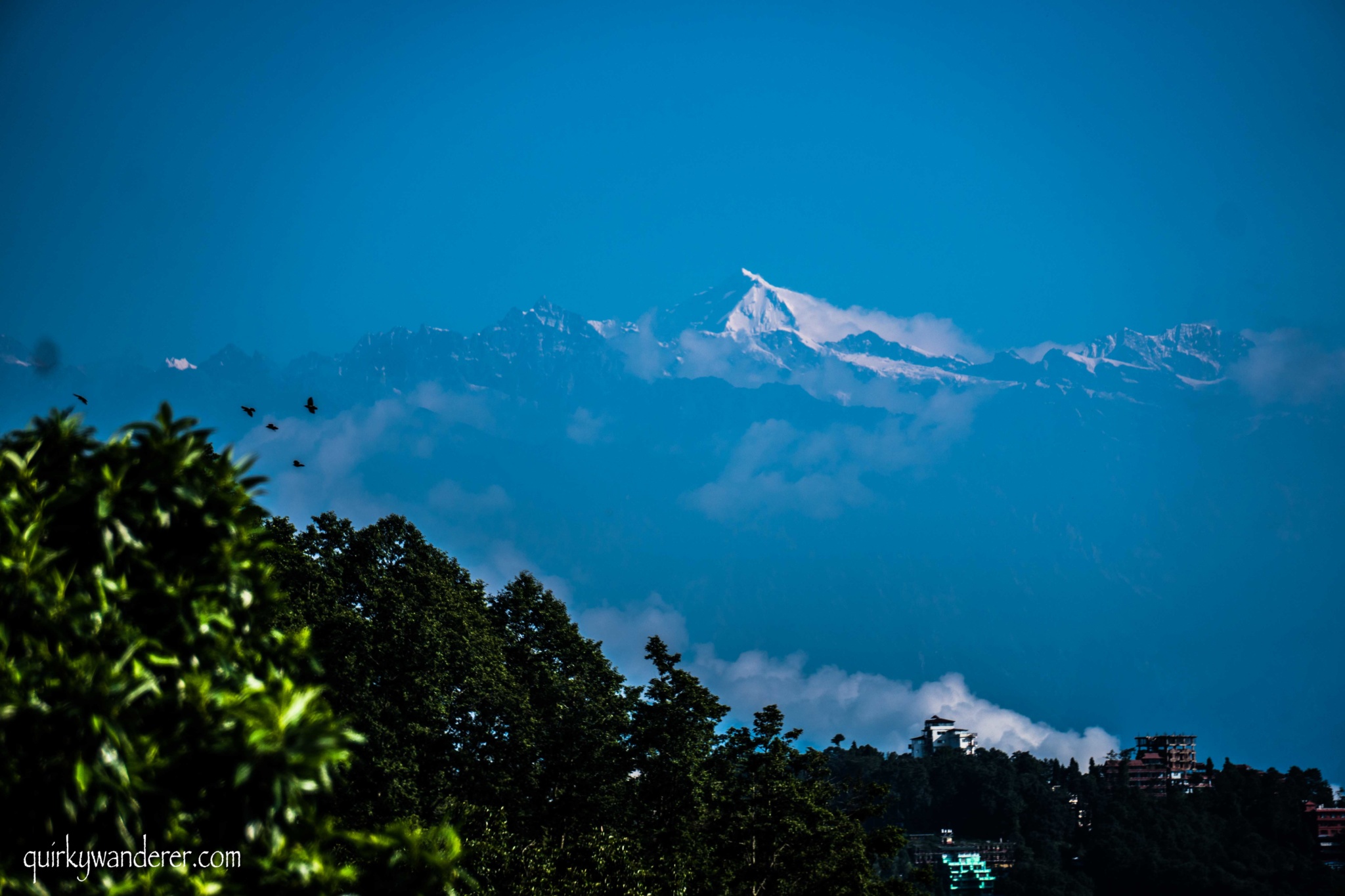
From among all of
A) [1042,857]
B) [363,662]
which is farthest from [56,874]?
[1042,857]

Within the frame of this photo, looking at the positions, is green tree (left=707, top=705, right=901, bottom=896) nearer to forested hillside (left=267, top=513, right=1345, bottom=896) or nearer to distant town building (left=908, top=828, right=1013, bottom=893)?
forested hillside (left=267, top=513, right=1345, bottom=896)

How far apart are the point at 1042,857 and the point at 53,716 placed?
441 ft

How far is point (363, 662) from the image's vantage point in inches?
1449

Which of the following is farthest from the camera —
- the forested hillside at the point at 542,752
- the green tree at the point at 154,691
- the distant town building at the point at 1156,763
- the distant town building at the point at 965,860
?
the distant town building at the point at 1156,763

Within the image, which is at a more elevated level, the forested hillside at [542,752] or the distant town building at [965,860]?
the forested hillside at [542,752]

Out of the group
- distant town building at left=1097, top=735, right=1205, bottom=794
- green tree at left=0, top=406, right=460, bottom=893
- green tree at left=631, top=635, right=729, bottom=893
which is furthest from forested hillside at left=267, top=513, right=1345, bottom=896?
distant town building at left=1097, top=735, right=1205, bottom=794

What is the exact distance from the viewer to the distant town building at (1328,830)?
388 ft

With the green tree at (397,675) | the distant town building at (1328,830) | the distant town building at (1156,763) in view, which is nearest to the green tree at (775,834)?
the green tree at (397,675)

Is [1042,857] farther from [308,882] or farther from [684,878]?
[308,882]

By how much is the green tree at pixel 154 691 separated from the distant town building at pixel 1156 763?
17204 centimetres

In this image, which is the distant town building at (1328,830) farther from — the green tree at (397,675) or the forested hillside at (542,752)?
the green tree at (397,675)

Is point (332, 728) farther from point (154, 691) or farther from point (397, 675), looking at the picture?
point (397, 675)

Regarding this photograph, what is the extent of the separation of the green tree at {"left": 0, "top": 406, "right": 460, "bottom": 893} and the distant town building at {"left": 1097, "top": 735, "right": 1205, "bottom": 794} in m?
172

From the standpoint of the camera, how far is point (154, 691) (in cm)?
800
